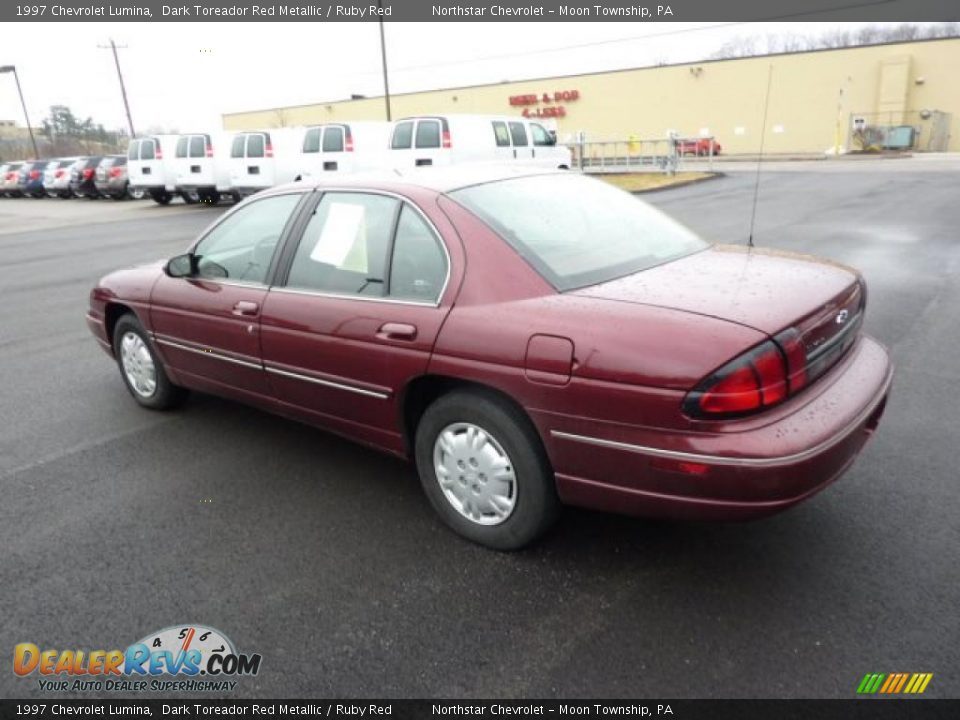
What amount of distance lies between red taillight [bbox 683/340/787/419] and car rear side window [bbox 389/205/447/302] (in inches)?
47.6

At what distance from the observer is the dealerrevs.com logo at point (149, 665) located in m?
2.54

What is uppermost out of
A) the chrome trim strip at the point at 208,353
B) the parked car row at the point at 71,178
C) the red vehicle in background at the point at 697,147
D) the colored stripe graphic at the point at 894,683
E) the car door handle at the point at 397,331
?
the car door handle at the point at 397,331

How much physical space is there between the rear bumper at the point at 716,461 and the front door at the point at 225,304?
77.9 inches

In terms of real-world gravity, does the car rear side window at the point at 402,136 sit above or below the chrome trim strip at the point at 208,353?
above

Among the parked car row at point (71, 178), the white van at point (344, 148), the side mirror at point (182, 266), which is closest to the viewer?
the side mirror at point (182, 266)

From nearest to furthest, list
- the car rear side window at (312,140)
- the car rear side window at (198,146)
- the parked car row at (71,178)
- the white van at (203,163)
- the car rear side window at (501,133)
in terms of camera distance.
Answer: the car rear side window at (501,133) < the car rear side window at (312,140) < the white van at (203,163) < the car rear side window at (198,146) < the parked car row at (71,178)

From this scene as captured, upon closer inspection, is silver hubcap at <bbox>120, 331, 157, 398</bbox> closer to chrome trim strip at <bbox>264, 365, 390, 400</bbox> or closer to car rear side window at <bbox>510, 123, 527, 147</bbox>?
chrome trim strip at <bbox>264, 365, 390, 400</bbox>

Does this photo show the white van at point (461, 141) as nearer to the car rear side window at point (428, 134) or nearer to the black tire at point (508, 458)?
the car rear side window at point (428, 134)

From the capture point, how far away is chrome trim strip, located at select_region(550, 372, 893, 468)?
8.11 feet

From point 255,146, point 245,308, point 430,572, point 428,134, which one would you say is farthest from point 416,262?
point 255,146

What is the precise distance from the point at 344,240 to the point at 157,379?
2.02 m

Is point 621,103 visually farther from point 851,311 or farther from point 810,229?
point 851,311

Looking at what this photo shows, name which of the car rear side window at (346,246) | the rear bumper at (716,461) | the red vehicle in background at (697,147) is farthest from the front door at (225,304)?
the red vehicle in background at (697,147)

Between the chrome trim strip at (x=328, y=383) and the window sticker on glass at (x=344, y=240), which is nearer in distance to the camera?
the chrome trim strip at (x=328, y=383)
